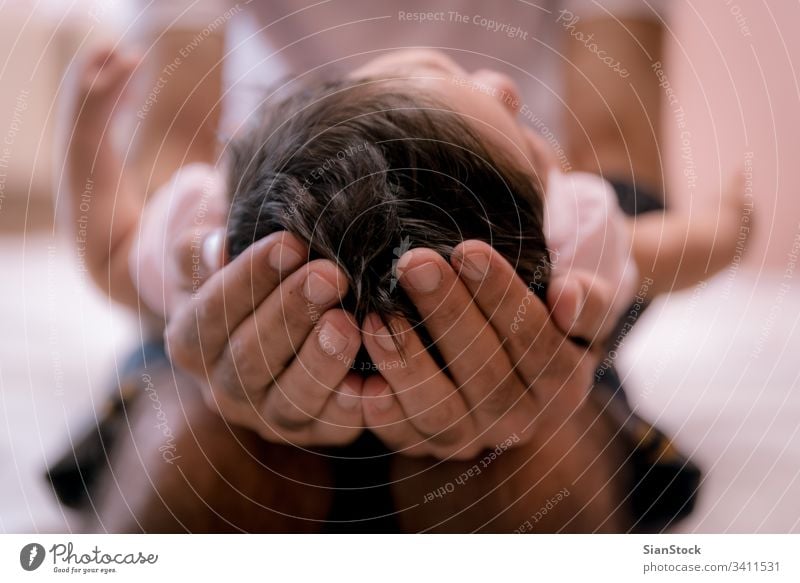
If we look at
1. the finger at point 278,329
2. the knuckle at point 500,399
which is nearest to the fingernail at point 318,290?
the finger at point 278,329

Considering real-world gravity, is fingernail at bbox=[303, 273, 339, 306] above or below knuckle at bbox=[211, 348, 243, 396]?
above

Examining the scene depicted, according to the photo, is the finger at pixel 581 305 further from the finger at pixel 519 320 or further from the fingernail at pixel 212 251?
the fingernail at pixel 212 251

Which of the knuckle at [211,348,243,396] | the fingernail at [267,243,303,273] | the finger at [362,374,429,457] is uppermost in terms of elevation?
the fingernail at [267,243,303,273]

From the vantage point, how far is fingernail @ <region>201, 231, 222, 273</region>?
368mm

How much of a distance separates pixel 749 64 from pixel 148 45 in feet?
1.16

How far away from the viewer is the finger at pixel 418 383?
36cm

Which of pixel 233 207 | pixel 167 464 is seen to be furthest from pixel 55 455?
pixel 233 207

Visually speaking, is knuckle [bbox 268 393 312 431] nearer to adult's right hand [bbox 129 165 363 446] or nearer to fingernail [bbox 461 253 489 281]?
adult's right hand [bbox 129 165 363 446]

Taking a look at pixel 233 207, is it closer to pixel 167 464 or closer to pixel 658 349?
pixel 167 464

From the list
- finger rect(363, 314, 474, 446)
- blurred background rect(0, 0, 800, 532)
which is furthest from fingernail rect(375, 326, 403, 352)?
blurred background rect(0, 0, 800, 532)

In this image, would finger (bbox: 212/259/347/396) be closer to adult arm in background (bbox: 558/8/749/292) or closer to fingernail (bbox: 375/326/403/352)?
fingernail (bbox: 375/326/403/352)

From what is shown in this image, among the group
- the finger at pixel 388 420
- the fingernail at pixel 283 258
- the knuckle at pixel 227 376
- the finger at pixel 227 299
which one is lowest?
the finger at pixel 388 420

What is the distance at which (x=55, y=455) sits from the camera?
1.28 ft

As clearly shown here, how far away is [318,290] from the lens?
35cm
